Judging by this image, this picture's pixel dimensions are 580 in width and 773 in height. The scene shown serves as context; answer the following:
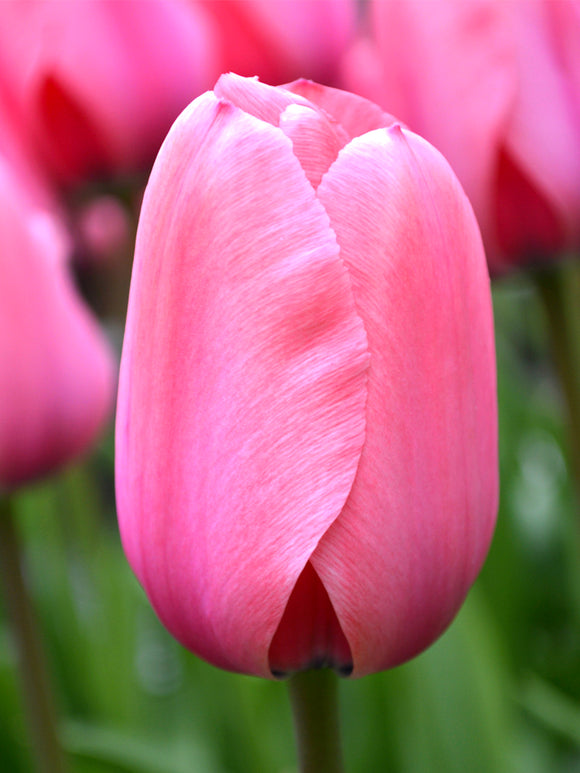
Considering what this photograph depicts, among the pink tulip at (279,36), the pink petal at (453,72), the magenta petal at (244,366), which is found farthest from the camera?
the pink tulip at (279,36)

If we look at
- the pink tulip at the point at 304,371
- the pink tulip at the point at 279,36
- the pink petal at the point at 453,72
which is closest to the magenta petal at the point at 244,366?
the pink tulip at the point at 304,371

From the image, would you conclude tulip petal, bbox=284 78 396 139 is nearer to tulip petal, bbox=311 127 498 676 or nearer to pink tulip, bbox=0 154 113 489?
tulip petal, bbox=311 127 498 676

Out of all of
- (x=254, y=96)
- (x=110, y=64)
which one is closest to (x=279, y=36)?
(x=110, y=64)

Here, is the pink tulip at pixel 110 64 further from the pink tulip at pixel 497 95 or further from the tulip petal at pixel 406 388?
the tulip petal at pixel 406 388

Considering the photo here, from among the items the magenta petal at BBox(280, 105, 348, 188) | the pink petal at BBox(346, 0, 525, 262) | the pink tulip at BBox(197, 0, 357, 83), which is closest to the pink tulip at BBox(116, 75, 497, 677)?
the magenta petal at BBox(280, 105, 348, 188)

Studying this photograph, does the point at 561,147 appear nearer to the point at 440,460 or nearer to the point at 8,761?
the point at 440,460

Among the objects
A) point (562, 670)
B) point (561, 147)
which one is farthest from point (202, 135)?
point (562, 670)
